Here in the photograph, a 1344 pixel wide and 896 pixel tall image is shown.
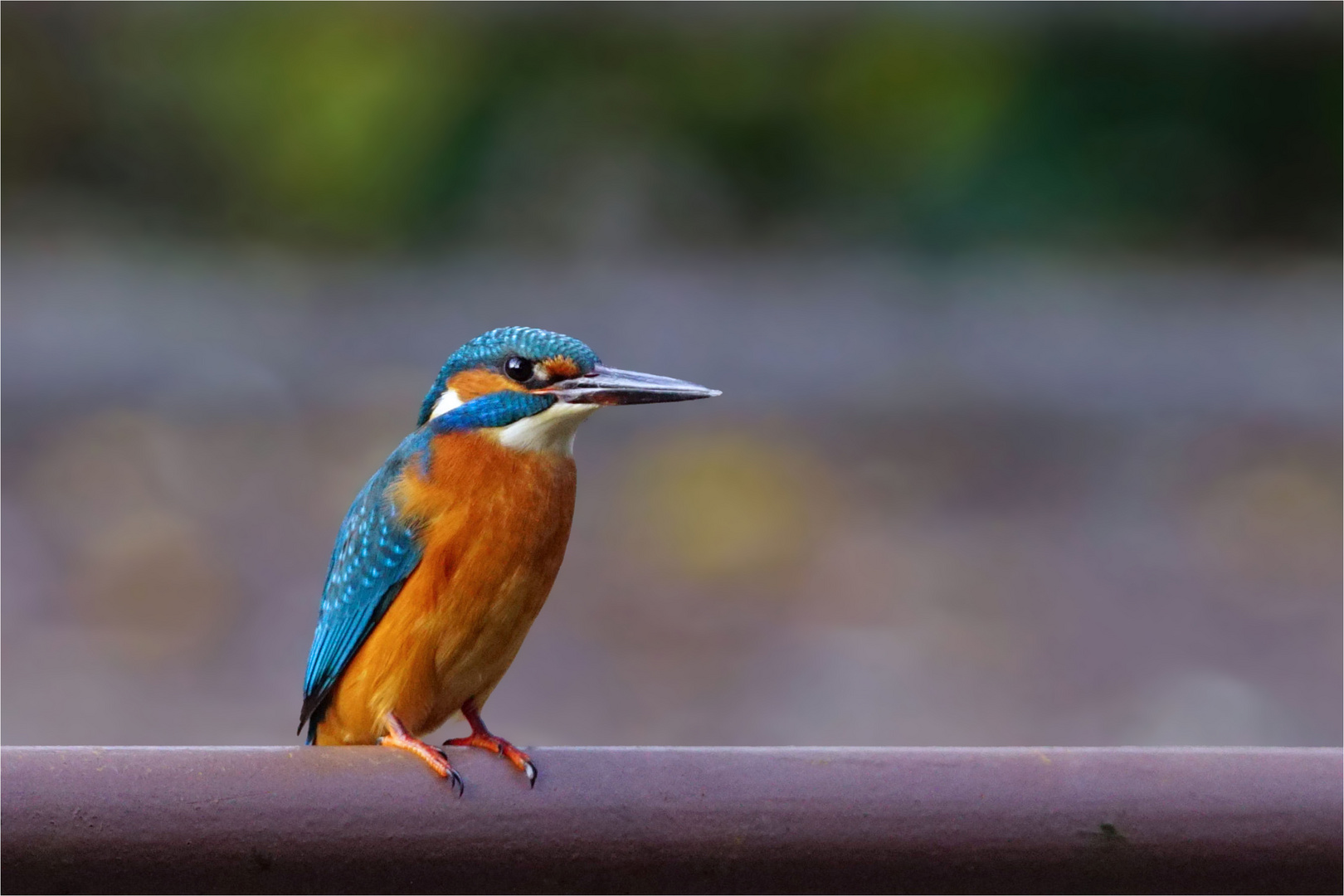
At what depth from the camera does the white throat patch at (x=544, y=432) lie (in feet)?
4.96

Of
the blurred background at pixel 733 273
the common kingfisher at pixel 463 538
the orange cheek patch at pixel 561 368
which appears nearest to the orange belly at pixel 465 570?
the common kingfisher at pixel 463 538

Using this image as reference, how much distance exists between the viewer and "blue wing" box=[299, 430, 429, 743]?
1565mm

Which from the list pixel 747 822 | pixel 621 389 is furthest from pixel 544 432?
pixel 747 822

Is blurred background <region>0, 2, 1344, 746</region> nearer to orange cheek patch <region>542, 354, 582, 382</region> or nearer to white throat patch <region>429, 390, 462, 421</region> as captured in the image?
white throat patch <region>429, 390, 462, 421</region>

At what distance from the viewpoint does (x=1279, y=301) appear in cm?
652

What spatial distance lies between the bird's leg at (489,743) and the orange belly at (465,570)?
0.18 feet

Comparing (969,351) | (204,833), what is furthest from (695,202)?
Result: (204,833)

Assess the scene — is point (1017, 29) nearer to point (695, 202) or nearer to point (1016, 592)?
point (695, 202)

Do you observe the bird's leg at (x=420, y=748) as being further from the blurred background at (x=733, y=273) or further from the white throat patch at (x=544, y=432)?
the blurred background at (x=733, y=273)

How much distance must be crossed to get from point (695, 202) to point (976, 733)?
308 centimetres

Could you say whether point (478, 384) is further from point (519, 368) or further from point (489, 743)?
point (489, 743)

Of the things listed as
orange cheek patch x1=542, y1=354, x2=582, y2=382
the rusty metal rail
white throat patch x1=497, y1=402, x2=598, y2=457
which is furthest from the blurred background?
the rusty metal rail

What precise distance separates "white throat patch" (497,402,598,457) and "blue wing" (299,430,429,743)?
0.11 meters

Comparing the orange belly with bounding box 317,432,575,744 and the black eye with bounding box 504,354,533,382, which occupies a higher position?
the black eye with bounding box 504,354,533,382
